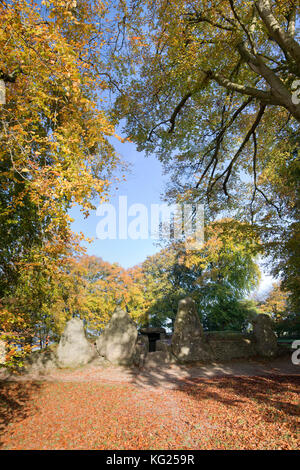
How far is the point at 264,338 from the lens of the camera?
409 inches

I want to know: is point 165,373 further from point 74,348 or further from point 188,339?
point 74,348

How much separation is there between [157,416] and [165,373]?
13.4ft

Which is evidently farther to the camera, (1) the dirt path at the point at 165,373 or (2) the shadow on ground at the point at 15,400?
(1) the dirt path at the point at 165,373

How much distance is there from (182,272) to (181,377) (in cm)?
1349

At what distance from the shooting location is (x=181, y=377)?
800 centimetres

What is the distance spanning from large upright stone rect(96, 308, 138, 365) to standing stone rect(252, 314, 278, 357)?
18.5 feet

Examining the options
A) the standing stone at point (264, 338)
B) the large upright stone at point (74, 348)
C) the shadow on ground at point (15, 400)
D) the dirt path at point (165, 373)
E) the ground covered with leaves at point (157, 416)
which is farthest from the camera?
the standing stone at point (264, 338)

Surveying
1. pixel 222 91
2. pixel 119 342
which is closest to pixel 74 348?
pixel 119 342

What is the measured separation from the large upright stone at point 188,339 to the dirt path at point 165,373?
506mm

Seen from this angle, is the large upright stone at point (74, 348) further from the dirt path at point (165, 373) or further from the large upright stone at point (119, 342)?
the large upright stone at point (119, 342)

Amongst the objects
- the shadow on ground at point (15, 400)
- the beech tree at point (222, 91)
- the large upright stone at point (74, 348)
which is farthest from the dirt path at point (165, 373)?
the beech tree at point (222, 91)

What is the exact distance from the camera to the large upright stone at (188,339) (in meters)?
9.84

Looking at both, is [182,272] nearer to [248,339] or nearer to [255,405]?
[248,339]

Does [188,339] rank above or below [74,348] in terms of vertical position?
above
